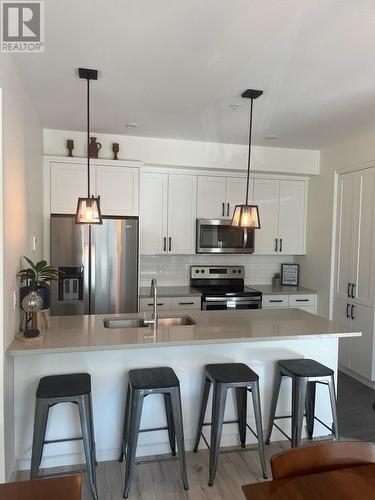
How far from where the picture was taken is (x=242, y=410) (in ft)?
9.32

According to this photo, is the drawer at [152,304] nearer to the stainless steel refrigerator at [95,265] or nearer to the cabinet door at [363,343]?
the stainless steel refrigerator at [95,265]

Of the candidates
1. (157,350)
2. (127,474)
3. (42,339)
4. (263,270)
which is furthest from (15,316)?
(263,270)

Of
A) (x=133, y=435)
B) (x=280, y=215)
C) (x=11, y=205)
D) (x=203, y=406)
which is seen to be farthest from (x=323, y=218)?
(x=11, y=205)

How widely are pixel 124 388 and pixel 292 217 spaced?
3.40m

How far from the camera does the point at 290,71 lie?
251 centimetres

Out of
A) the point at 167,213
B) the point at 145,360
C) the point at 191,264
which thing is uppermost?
the point at 167,213

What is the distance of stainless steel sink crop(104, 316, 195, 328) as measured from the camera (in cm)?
306

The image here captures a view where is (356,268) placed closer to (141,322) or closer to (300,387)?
(300,387)

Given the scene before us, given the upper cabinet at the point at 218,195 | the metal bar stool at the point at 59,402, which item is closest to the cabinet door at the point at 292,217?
the upper cabinet at the point at 218,195

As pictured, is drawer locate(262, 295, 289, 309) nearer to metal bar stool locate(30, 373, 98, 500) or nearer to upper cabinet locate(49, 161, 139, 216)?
upper cabinet locate(49, 161, 139, 216)

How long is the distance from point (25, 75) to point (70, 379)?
208 cm

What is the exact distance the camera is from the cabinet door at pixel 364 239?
3.96m

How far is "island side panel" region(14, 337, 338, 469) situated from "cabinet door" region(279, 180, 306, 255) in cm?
226

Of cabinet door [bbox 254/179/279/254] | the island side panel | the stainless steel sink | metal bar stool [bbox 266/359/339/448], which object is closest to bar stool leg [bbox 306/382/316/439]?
metal bar stool [bbox 266/359/339/448]
